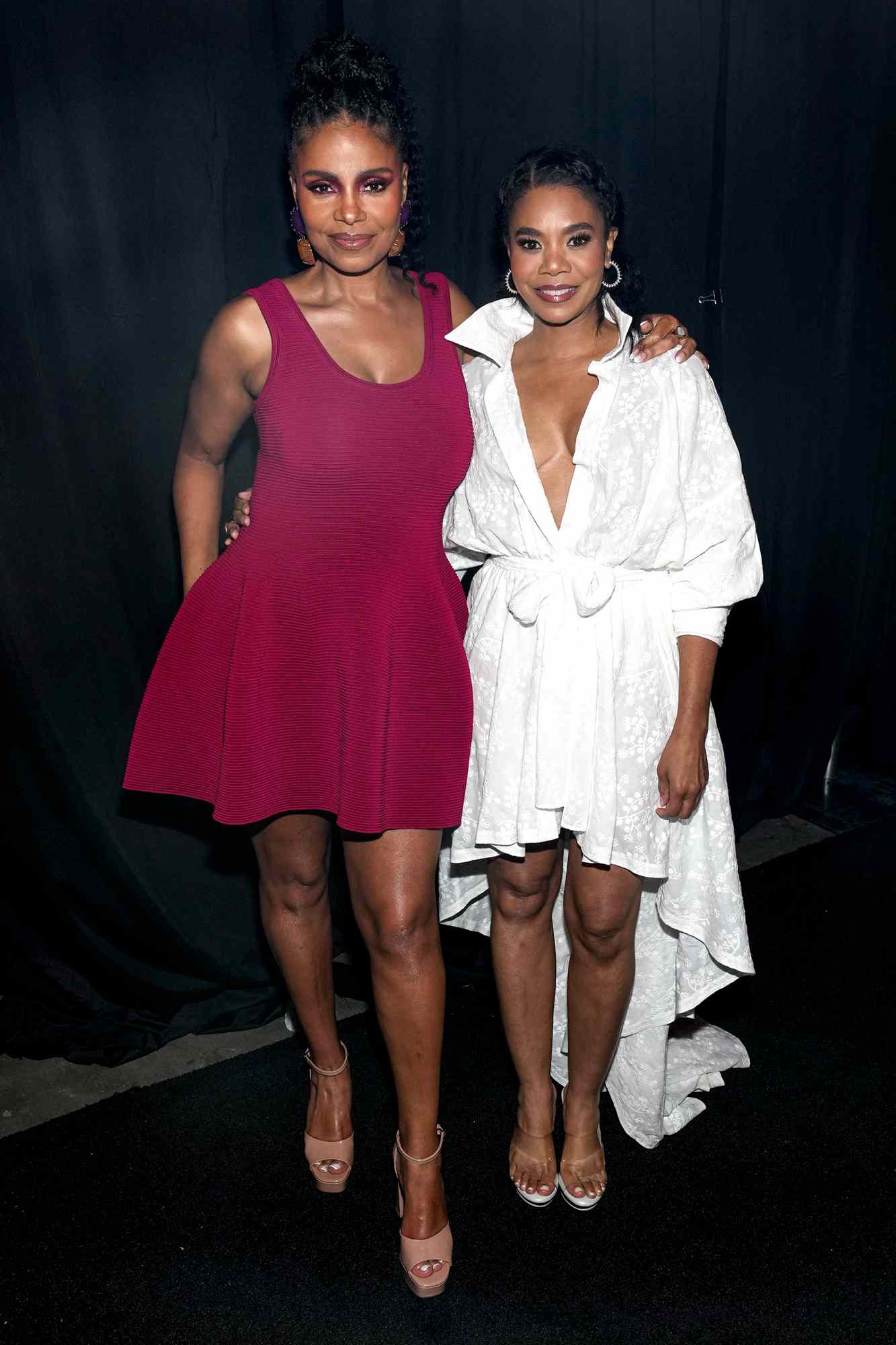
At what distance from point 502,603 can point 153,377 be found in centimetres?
89

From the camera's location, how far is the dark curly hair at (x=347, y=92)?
1775 mm

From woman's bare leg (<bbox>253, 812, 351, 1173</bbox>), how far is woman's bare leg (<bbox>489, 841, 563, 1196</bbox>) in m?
0.30

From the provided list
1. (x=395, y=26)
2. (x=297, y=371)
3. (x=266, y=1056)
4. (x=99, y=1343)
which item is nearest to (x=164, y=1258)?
(x=99, y=1343)

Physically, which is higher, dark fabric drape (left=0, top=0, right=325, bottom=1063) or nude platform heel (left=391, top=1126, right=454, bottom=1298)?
dark fabric drape (left=0, top=0, right=325, bottom=1063)

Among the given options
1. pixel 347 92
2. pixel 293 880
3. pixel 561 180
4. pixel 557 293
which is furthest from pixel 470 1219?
pixel 347 92

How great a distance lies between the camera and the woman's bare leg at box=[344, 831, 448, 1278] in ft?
6.28

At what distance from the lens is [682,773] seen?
1.92 m

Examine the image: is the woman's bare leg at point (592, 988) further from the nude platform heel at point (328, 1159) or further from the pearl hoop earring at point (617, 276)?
the pearl hoop earring at point (617, 276)

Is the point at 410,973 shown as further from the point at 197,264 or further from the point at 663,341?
the point at 197,264

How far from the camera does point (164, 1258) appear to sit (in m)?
2.01

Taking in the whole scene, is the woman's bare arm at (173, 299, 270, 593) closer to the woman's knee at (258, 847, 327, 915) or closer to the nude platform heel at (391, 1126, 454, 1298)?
the woman's knee at (258, 847, 327, 915)

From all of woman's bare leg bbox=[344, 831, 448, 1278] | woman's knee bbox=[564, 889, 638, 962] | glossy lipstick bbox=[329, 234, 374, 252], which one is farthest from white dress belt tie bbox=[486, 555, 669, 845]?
glossy lipstick bbox=[329, 234, 374, 252]

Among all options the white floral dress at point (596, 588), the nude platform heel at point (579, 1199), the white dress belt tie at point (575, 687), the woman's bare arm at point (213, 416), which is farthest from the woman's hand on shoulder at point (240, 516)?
the nude platform heel at point (579, 1199)

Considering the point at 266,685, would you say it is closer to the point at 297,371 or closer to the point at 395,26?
the point at 297,371
